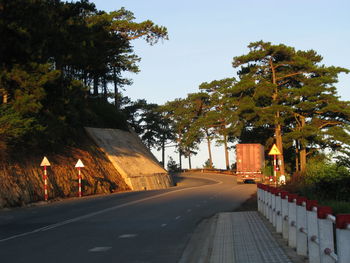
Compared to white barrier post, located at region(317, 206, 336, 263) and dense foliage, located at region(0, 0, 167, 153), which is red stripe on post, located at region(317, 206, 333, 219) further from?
dense foliage, located at region(0, 0, 167, 153)

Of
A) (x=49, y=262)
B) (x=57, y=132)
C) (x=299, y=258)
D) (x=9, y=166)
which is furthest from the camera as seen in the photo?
(x=57, y=132)

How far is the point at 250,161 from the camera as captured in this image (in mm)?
54594

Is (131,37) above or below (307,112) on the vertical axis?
above

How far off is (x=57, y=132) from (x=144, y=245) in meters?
26.8

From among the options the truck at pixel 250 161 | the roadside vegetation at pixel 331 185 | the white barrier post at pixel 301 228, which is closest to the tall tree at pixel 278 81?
the truck at pixel 250 161

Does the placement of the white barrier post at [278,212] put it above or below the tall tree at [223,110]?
below

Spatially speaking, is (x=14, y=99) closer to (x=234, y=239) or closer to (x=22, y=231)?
(x=22, y=231)

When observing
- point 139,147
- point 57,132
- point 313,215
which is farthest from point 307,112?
point 313,215

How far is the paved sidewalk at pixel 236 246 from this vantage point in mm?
10316

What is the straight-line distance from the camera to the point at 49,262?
1111cm

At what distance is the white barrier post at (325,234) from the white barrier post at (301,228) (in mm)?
2629

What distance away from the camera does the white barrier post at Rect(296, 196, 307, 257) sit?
383 inches

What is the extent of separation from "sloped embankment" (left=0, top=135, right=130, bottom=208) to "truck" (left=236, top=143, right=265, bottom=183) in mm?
12029

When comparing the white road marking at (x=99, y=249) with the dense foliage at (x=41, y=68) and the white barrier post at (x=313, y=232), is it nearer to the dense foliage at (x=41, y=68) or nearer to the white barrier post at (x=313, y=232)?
the white barrier post at (x=313, y=232)
